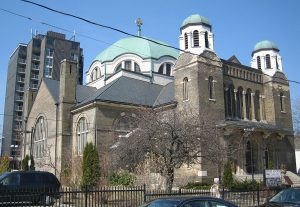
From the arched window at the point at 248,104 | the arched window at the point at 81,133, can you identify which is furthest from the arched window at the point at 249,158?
the arched window at the point at 81,133

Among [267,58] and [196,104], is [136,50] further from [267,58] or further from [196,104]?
[196,104]

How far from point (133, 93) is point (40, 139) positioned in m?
13.6

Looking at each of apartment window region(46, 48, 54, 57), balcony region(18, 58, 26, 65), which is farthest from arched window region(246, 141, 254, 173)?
balcony region(18, 58, 26, 65)

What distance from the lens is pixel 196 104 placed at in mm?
33406

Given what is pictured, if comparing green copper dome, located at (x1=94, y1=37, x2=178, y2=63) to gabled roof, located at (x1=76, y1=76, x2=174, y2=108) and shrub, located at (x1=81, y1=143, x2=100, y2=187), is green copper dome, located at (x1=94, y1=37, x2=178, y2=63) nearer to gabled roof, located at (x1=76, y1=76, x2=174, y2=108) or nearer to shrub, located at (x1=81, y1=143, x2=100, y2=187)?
gabled roof, located at (x1=76, y1=76, x2=174, y2=108)

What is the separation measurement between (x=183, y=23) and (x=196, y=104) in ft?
30.3

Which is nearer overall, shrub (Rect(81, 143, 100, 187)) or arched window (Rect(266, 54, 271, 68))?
Result: shrub (Rect(81, 143, 100, 187))

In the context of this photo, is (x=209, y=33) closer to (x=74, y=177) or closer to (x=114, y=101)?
(x=114, y=101)

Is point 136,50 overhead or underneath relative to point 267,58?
overhead

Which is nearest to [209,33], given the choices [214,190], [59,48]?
[214,190]

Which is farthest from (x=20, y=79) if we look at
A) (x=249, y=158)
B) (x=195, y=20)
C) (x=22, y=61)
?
(x=249, y=158)

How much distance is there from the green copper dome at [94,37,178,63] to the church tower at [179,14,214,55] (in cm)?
1276

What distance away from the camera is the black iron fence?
14.0 meters

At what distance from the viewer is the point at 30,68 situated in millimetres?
94438
